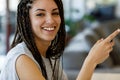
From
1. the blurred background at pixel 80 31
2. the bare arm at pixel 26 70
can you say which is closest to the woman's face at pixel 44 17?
the bare arm at pixel 26 70

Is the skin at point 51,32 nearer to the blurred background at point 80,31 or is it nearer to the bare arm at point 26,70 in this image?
the bare arm at point 26,70

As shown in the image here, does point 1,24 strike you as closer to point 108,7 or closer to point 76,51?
point 76,51

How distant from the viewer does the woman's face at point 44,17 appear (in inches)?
53.7

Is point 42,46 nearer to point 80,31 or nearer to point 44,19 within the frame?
point 44,19

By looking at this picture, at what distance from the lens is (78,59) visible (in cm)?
284

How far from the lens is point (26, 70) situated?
4.12ft

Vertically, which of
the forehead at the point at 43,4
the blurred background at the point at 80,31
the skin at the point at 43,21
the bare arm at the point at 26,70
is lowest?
the blurred background at the point at 80,31

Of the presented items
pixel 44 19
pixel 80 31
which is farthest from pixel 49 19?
pixel 80 31

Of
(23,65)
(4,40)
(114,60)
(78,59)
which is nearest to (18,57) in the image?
(23,65)

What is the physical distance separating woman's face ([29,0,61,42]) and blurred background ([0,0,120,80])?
65 cm

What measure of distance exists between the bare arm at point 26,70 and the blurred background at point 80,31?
2.33 feet

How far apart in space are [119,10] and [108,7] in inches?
15.7

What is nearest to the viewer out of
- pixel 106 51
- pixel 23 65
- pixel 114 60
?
pixel 23 65

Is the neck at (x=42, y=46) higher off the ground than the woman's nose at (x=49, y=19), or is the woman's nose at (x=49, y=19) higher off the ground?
the woman's nose at (x=49, y=19)
